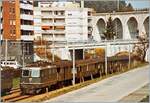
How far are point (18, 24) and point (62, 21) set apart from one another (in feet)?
52.5

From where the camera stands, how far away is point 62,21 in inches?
2191

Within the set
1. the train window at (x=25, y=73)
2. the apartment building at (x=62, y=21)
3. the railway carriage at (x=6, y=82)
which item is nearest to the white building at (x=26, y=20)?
the apartment building at (x=62, y=21)

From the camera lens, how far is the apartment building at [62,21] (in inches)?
2073

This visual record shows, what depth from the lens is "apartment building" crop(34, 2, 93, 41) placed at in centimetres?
5266

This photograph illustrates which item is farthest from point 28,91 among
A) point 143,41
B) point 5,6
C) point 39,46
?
point 143,41

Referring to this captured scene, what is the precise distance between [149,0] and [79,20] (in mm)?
45257

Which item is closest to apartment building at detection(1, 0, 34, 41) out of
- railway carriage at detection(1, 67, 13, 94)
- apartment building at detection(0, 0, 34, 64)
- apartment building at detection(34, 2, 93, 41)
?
apartment building at detection(0, 0, 34, 64)

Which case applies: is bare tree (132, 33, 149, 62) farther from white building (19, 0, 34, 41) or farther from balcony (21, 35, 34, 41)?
white building (19, 0, 34, 41)

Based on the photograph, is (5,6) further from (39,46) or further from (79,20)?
(79,20)

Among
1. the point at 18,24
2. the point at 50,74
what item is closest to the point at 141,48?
the point at 18,24

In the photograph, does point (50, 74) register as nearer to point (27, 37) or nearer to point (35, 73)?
point (35, 73)

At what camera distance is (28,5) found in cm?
4375

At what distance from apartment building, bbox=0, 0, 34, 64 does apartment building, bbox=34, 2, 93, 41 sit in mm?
7664

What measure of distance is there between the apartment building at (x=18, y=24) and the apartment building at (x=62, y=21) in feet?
25.1
